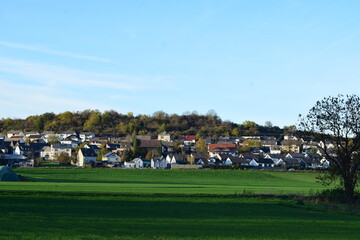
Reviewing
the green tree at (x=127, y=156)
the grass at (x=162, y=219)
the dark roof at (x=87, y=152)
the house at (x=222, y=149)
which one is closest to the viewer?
the grass at (x=162, y=219)

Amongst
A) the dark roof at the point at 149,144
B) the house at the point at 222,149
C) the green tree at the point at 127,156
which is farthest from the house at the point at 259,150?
the green tree at the point at 127,156

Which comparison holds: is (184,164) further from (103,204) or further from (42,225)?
(42,225)

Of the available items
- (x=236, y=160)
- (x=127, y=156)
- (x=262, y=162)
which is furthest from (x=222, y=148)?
(x=127, y=156)

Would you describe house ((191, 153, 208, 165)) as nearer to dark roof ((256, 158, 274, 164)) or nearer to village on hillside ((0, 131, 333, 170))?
village on hillside ((0, 131, 333, 170))

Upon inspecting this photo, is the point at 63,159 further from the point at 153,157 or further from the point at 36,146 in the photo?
the point at 36,146

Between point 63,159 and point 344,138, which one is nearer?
point 344,138

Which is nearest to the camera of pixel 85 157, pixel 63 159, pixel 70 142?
pixel 63 159

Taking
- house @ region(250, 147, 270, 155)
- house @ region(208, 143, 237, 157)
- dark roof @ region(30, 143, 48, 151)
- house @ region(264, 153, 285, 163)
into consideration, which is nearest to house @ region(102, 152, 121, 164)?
house @ region(208, 143, 237, 157)

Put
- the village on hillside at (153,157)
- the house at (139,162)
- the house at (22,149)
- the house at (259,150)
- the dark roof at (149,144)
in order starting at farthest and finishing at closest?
the house at (259,150)
the dark roof at (149,144)
the house at (22,149)
the house at (139,162)
the village on hillside at (153,157)

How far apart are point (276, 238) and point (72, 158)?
4439 inches

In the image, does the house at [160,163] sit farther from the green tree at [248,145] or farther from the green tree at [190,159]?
the green tree at [248,145]

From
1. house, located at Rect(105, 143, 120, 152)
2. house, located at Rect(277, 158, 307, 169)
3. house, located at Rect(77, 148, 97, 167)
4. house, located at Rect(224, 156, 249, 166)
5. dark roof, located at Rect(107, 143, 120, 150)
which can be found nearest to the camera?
house, located at Rect(77, 148, 97, 167)

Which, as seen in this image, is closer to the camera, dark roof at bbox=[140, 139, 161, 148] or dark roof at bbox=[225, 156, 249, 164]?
dark roof at bbox=[225, 156, 249, 164]

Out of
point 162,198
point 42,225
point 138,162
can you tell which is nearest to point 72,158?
point 138,162
